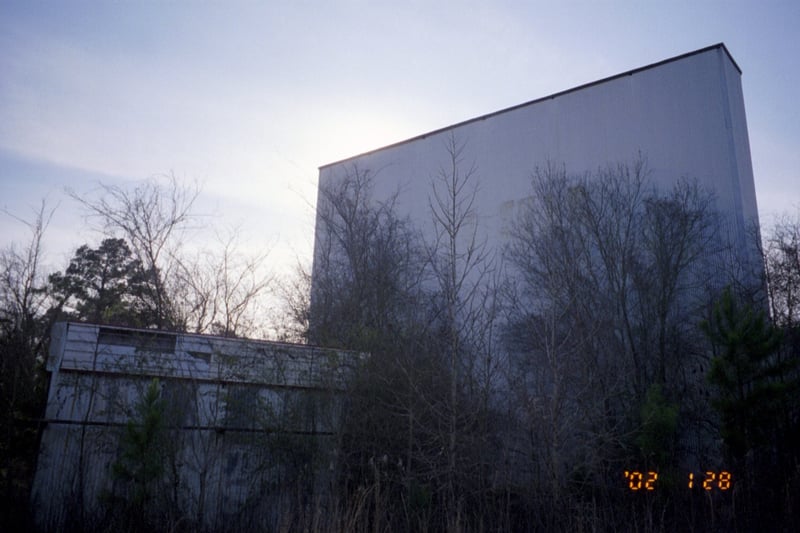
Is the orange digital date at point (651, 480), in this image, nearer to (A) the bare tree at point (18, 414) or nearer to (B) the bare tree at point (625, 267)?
(B) the bare tree at point (625, 267)

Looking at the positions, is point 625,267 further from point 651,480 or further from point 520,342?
point 651,480

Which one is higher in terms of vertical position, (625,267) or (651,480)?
(625,267)

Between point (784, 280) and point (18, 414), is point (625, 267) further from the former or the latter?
point (18, 414)

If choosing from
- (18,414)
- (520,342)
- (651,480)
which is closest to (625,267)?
(520,342)

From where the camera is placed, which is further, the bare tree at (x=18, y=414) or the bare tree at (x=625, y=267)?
the bare tree at (x=625, y=267)

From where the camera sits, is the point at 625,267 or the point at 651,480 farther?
the point at 625,267

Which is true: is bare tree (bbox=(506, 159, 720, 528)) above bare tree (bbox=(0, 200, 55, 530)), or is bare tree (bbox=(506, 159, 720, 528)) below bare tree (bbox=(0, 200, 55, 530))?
above

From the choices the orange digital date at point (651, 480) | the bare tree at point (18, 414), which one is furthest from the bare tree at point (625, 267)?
the bare tree at point (18, 414)

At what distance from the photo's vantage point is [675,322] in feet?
59.7

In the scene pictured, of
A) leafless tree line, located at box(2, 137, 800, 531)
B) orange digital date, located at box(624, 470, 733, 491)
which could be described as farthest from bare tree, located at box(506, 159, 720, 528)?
orange digital date, located at box(624, 470, 733, 491)

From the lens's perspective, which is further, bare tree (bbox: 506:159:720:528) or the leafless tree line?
bare tree (bbox: 506:159:720:528)

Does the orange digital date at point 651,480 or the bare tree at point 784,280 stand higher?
the bare tree at point 784,280

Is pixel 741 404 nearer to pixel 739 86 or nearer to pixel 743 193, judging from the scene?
pixel 743 193

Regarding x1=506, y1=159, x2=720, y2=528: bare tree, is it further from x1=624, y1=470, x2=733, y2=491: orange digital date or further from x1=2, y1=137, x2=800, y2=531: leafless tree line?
x1=624, y1=470, x2=733, y2=491: orange digital date
